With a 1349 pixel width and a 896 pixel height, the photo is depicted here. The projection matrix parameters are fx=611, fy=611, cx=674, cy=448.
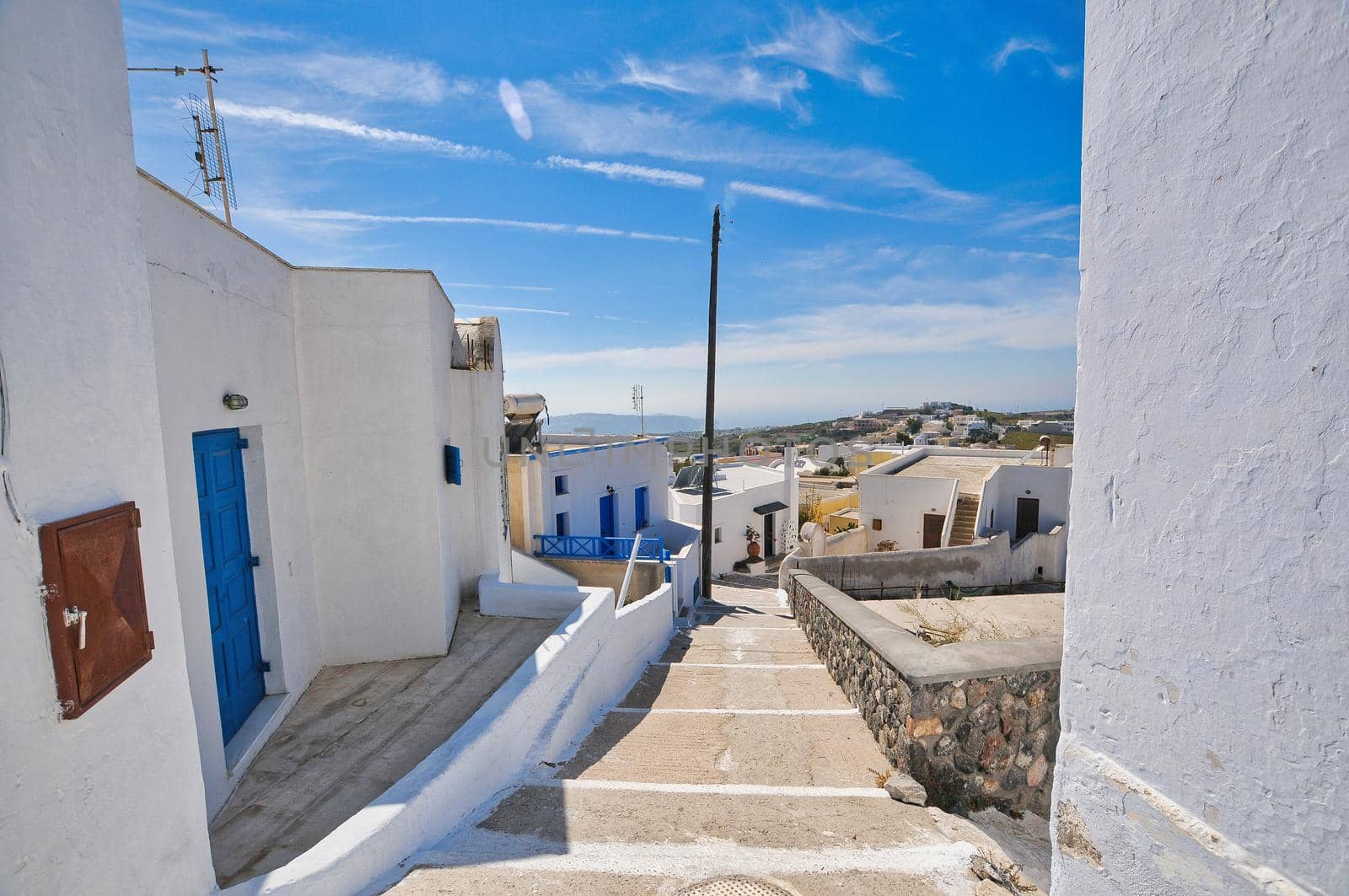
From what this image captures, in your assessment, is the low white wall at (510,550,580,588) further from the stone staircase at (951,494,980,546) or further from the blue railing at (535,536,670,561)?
the stone staircase at (951,494,980,546)

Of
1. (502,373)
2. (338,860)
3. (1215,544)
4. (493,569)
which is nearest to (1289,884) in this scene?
(1215,544)

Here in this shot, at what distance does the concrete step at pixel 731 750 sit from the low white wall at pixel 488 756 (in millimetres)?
355

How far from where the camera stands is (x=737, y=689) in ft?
21.0

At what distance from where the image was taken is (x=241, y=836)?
345cm

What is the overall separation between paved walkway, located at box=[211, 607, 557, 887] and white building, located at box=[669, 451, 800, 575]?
1310 centimetres

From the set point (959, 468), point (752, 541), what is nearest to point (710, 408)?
point (752, 541)

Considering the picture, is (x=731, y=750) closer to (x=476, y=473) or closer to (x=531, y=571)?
(x=476, y=473)

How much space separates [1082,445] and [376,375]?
5.46 metres

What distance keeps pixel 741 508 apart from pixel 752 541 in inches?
51.3

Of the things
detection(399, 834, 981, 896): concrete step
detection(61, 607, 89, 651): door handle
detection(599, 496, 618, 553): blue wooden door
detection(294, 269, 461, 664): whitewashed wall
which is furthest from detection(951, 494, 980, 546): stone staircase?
detection(61, 607, 89, 651): door handle

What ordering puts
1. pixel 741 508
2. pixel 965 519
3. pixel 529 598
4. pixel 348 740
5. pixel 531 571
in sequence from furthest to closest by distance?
pixel 741 508 < pixel 965 519 < pixel 531 571 < pixel 529 598 < pixel 348 740

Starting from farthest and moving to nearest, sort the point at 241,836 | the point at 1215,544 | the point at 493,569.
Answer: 1. the point at 493,569
2. the point at 241,836
3. the point at 1215,544

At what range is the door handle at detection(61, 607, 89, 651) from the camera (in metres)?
1.92

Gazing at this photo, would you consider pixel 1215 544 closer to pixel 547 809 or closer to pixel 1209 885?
pixel 1209 885
